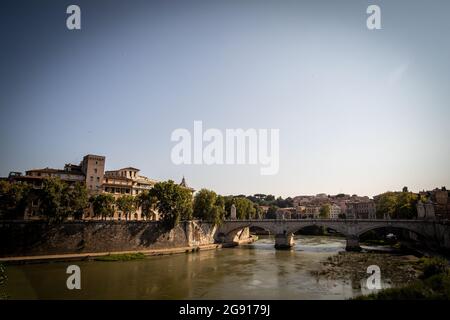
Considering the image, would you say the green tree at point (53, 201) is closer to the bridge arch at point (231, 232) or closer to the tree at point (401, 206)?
the bridge arch at point (231, 232)

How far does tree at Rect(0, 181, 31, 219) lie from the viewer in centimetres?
3669

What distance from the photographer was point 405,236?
55.6 meters

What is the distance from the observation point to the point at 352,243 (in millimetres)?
45688

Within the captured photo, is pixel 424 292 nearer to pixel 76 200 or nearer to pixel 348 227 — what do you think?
pixel 348 227

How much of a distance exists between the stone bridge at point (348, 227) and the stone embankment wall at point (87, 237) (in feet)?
28.3

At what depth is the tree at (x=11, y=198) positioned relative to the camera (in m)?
36.7

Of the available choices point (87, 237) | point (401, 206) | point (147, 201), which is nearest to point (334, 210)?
point (401, 206)

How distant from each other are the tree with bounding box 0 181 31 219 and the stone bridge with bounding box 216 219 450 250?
93.2 feet

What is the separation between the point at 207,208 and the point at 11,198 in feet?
88.4

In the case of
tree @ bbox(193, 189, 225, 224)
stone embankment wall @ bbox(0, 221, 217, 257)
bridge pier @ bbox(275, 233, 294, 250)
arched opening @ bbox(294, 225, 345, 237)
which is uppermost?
tree @ bbox(193, 189, 225, 224)

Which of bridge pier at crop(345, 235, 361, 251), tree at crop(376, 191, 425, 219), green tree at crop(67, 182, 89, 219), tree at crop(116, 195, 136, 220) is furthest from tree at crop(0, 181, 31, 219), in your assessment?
tree at crop(376, 191, 425, 219)

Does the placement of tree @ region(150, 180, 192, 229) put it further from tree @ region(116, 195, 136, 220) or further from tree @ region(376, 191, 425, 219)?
tree @ region(376, 191, 425, 219)
